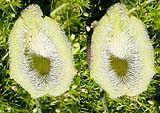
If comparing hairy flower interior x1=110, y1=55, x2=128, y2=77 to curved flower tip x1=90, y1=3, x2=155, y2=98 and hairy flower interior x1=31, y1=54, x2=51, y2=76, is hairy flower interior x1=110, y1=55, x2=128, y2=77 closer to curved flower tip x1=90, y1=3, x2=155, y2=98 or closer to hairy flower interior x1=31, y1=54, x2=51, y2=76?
curved flower tip x1=90, y1=3, x2=155, y2=98

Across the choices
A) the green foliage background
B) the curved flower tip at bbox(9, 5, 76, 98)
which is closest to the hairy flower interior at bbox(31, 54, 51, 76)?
the curved flower tip at bbox(9, 5, 76, 98)

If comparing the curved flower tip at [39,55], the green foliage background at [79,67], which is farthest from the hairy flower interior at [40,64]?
the green foliage background at [79,67]

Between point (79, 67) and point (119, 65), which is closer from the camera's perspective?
point (119, 65)

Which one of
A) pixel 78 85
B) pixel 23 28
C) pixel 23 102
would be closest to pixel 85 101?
pixel 78 85

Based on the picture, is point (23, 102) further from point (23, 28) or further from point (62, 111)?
point (23, 28)

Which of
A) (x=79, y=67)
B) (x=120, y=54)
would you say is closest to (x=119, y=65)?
(x=120, y=54)

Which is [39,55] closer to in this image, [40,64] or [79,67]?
[40,64]
